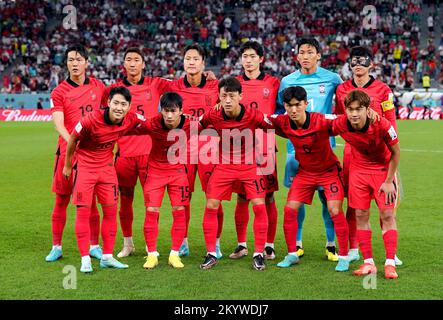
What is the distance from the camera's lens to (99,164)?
5965 mm

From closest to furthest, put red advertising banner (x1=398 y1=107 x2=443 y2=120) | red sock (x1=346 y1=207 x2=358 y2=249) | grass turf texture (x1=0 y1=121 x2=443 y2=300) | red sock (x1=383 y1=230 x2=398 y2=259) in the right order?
grass turf texture (x1=0 y1=121 x2=443 y2=300) → red sock (x1=383 y1=230 x2=398 y2=259) → red sock (x1=346 y1=207 x2=358 y2=249) → red advertising banner (x1=398 y1=107 x2=443 y2=120)

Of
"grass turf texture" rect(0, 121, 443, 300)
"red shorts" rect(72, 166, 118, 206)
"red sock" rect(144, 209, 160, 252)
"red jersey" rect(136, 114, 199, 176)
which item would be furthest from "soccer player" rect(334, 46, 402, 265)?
"red shorts" rect(72, 166, 118, 206)

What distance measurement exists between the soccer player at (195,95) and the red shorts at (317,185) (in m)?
0.94

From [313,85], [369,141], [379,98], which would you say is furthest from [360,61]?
[369,141]

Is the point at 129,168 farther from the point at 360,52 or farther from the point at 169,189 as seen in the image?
the point at 360,52

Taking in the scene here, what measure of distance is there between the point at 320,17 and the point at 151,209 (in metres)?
32.0

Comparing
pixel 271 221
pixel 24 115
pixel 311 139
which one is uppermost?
pixel 311 139

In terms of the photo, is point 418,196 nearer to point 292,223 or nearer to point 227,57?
point 292,223

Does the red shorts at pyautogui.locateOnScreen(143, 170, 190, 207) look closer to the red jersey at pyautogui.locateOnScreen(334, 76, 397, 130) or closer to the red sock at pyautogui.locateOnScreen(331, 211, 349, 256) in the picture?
the red sock at pyautogui.locateOnScreen(331, 211, 349, 256)

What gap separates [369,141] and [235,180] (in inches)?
53.4

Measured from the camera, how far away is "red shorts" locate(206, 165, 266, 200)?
611 cm

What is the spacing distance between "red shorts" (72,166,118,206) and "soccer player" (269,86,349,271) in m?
1.65

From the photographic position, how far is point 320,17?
3622 centimetres
